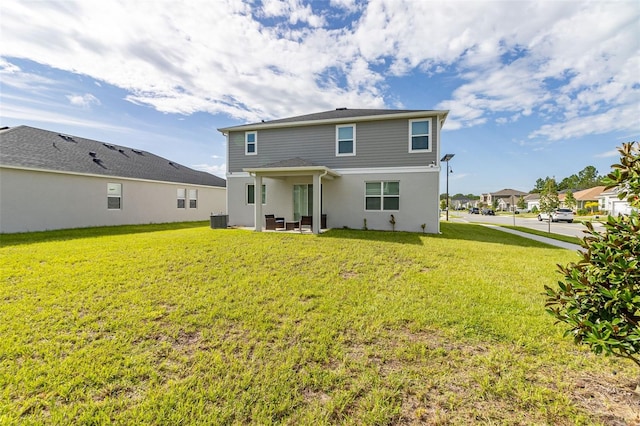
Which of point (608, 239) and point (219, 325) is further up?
point (608, 239)

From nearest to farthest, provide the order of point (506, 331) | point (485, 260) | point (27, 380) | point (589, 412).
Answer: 1. point (589, 412)
2. point (27, 380)
3. point (506, 331)
4. point (485, 260)

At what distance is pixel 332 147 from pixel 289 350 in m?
11.8

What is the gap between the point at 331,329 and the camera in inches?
150

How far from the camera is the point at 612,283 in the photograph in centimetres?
202

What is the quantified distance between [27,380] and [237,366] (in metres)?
2.15

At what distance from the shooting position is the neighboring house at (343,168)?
12.4 metres

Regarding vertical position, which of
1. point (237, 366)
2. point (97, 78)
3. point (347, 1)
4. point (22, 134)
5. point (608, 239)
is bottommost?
point (237, 366)

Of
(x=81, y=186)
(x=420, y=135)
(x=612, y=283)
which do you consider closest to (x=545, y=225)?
(x=420, y=135)

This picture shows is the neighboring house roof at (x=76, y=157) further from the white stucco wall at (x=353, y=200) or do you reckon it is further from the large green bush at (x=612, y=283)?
the large green bush at (x=612, y=283)

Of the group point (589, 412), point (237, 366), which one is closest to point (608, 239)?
point (589, 412)

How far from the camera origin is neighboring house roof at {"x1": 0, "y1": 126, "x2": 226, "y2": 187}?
1312 cm

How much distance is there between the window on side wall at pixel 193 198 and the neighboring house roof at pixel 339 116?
882cm

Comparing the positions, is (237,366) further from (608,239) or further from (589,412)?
(608,239)

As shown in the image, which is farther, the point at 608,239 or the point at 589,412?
the point at 589,412
